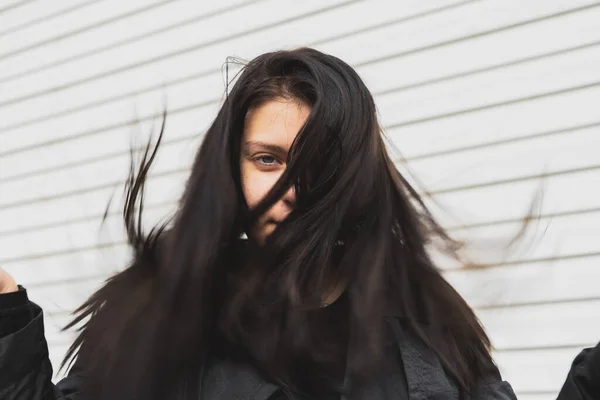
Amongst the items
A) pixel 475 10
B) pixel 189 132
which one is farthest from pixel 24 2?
pixel 475 10

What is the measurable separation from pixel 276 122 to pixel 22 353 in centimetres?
76

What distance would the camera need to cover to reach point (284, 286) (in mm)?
1854

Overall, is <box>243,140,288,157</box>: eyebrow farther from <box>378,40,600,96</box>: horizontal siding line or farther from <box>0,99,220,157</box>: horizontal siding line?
<box>0,99,220,157</box>: horizontal siding line

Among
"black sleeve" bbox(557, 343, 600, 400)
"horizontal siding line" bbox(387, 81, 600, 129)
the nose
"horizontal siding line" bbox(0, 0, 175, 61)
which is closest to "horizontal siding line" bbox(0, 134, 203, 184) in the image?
"horizontal siding line" bbox(0, 0, 175, 61)

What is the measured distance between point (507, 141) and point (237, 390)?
152cm

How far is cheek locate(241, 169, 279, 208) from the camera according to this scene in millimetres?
1849

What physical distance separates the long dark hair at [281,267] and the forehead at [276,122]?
2cm

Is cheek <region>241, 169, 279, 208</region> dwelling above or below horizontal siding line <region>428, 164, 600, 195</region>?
above

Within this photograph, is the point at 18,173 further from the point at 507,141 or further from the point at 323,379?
the point at 323,379

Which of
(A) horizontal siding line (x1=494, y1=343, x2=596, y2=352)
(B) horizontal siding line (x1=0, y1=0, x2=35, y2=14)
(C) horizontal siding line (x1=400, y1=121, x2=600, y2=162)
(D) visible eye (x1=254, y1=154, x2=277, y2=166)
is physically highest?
(B) horizontal siding line (x1=0, y1=0, x2=35, y2=14)

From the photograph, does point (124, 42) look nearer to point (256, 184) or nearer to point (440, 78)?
point (440, 78)

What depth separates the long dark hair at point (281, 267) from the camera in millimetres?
1825

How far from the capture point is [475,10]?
2.95 m

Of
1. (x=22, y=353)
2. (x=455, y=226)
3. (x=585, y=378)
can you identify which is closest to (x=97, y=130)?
(x=455, y=226)
